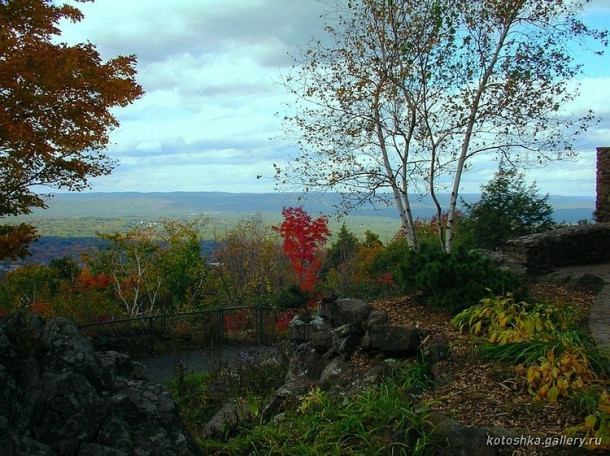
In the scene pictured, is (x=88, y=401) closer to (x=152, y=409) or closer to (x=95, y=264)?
(x=152, y=409)

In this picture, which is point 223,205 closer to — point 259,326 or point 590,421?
point 259,326

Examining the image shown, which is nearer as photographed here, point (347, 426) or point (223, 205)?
point (347, 426)

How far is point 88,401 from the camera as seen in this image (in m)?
3.11

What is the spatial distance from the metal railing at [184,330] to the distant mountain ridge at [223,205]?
3208 millimetres

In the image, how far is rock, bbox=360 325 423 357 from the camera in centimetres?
599

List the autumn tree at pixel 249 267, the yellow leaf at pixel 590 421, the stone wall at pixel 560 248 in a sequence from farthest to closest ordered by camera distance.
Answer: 1. the autumn tree at pixel 249 267
2. the stone wall at pixel 560 248
3. the yellow leaf at pixel 590 421

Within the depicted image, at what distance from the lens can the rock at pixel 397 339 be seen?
19.7 feet

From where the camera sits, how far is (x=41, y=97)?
973cm

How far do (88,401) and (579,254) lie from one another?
11.4 meters

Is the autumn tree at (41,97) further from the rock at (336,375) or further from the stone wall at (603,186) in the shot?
the stone wall at (603,186)

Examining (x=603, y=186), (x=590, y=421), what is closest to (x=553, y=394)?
(x=590, y=421)

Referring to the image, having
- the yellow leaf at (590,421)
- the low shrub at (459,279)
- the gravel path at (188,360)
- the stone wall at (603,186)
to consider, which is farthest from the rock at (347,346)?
the stone wall at (603,186)

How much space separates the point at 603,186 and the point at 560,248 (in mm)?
5551

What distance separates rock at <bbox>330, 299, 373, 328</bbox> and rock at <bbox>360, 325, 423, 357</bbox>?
3.52 feet
